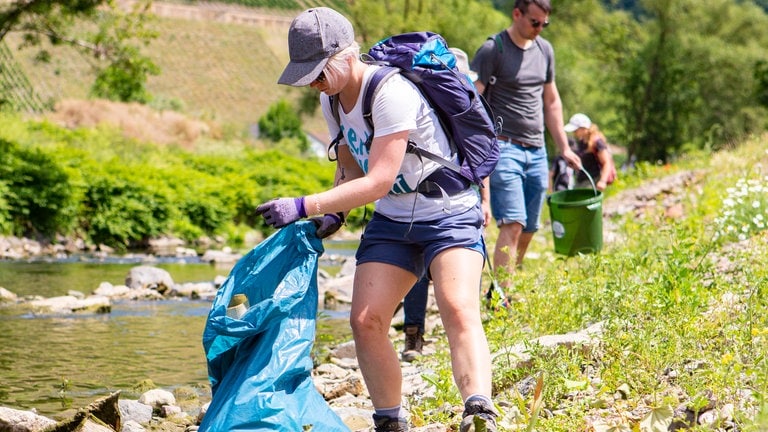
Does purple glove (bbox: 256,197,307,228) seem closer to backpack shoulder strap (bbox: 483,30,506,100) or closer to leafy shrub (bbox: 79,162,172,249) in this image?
backpack shoulder strap (bbox: 483,30,506,100)

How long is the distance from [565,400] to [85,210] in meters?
16.7

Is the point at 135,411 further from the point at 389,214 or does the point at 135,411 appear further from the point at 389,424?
the point at 389,214

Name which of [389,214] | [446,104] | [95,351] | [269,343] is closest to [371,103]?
[446,104]

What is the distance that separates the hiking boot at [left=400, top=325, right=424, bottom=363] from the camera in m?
6.93

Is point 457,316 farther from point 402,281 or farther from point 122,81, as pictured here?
point 122,81

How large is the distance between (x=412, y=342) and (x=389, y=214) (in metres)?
2.86

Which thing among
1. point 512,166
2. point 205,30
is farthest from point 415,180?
point 205,30

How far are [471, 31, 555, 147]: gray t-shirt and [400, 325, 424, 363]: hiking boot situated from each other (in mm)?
1429

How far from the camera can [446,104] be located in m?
4.13

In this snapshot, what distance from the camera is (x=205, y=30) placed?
255ft

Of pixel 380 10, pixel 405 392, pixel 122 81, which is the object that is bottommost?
pixel 380 10

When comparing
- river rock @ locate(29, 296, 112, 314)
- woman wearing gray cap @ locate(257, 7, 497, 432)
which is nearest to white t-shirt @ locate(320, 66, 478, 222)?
woman wearing gray cap @ locate(257, 7, 497, 432)

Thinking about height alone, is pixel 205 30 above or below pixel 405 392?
below

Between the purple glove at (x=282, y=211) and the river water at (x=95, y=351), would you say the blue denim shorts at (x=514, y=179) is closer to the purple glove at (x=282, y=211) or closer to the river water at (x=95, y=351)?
the river water at (x=95, y=351)
